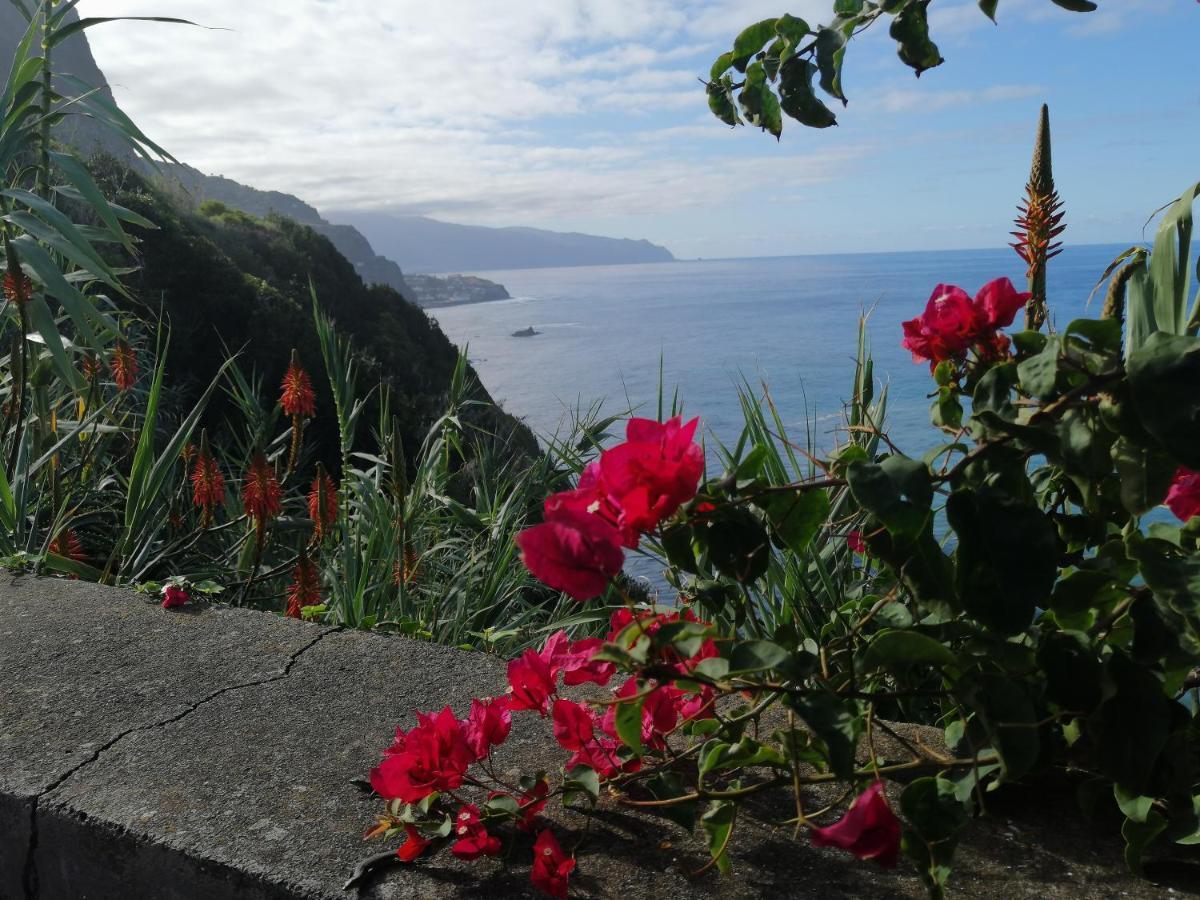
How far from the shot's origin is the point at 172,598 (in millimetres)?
1934

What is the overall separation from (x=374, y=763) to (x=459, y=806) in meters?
0.23

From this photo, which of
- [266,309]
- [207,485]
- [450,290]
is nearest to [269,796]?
[207,485]

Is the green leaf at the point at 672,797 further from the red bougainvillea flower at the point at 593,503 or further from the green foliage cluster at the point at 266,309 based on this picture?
the green foliage cluster at the point at 266,309

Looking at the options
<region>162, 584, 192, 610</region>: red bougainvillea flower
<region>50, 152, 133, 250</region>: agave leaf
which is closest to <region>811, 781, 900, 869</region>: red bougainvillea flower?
<region>162, 584, 192, 610</region>: red bougainvillea flower

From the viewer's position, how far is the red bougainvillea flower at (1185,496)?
982 millimetres

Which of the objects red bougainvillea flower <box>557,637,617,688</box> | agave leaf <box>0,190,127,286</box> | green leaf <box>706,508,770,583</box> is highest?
agave leaf <box>0,190,127,286</box>

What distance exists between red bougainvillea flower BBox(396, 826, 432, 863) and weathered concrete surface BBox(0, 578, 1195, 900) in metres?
0.02

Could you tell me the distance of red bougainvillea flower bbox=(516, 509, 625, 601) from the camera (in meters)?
0.85

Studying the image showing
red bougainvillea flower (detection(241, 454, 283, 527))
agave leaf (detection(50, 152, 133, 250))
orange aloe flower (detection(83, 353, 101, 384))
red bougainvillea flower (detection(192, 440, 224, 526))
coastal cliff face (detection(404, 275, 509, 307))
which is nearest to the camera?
red bougainvillea flower (detection(241, 454, 283, 527))

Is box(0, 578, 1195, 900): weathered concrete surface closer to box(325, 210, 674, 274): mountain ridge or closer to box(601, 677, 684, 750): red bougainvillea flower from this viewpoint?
box(601, 677, 684, 750): red bougainvillea flower

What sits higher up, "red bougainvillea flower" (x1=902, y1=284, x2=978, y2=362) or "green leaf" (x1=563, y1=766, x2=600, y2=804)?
"red bougainvillea flower" (x1=902, y1=284, x2=978, y2=362)

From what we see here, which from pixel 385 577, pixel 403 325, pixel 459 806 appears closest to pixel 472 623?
pixel 385 577

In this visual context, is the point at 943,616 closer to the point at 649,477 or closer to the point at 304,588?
the point at 649,477

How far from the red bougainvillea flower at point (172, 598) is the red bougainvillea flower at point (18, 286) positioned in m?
1.02
